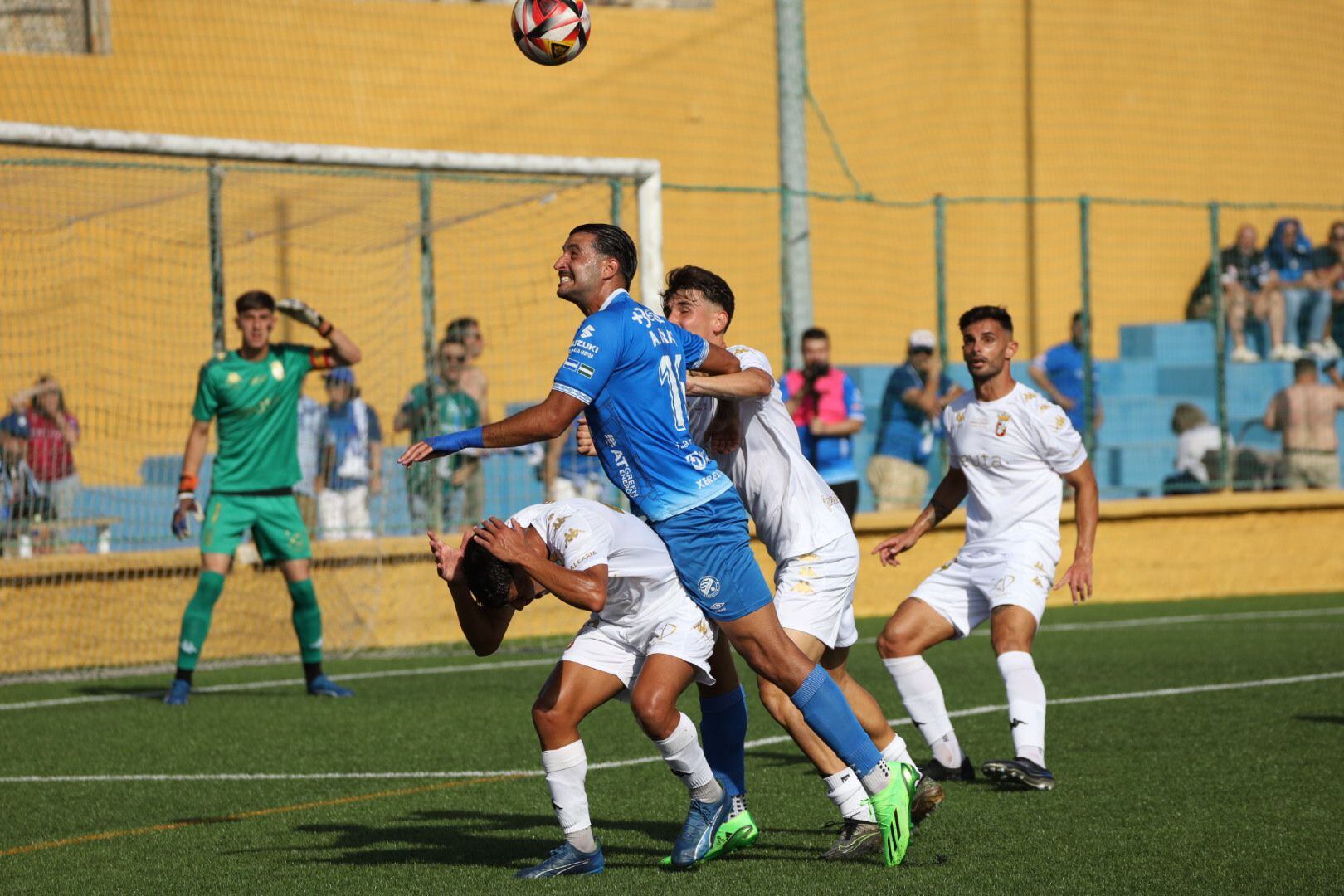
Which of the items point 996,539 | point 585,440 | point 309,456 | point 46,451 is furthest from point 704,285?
point 309,456

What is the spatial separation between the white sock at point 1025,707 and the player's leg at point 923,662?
0.96 ft

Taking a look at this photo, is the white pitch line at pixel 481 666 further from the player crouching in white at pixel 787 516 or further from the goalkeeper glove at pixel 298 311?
the player crouching in white at pixel 787 516

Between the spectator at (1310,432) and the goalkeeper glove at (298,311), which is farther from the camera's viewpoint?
the spectator at (1310,432)

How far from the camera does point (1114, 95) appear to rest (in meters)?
23.8

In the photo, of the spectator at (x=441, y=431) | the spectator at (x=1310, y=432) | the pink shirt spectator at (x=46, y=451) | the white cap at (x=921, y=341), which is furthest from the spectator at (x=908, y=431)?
the pink shirt spectator at (x=46, y=451)

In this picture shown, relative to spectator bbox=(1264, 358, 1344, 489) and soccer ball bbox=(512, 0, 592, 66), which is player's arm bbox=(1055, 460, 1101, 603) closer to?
soccer ball bbox=(512, 0, 592, 66)

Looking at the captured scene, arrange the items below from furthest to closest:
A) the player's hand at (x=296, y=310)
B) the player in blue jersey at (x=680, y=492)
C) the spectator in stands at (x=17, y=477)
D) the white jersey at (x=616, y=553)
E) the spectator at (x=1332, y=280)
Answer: the spectator at (x=1332, y=280) < the spectator in stands at (x=17, y=477) < the player's hand at (x=296, y=310) < the player in blue jersey at (x=680, y=492) < the white jersey at (x=616, y=553)

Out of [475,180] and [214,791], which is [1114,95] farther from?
[214,791]

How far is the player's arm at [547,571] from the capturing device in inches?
219

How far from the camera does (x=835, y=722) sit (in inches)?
232

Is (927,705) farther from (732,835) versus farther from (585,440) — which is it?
(585,440)

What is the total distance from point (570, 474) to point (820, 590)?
743 centimetres

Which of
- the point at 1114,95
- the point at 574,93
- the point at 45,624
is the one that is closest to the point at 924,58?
the point at 1114,95

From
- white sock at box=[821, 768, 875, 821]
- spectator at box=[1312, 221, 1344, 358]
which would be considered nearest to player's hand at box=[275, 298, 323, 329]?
white sock at box=[821, 768, 875, 821]
